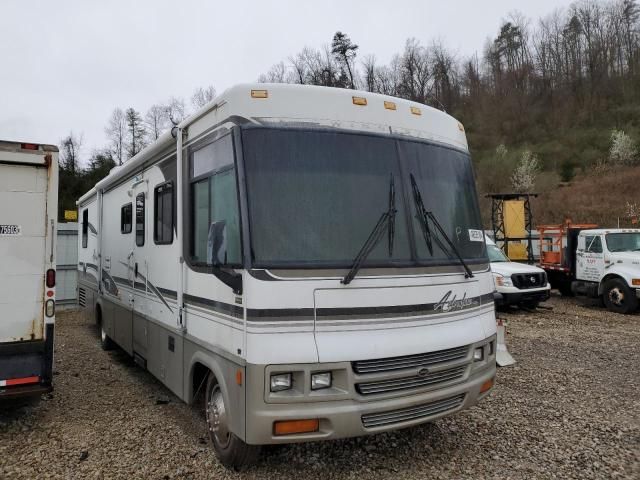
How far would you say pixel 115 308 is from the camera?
23.1ft

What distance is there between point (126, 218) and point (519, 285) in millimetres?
8809

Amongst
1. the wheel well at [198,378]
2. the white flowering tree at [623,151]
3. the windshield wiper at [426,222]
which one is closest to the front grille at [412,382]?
the windshield wiper at [426,222]

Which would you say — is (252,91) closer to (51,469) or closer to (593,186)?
(51,469)

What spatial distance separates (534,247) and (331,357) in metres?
17.8

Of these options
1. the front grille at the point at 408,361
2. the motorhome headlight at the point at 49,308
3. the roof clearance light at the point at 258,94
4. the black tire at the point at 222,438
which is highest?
the roof clearance light at the point at 258,94

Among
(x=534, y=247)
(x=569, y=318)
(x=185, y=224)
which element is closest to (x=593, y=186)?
(x=534, y=247)

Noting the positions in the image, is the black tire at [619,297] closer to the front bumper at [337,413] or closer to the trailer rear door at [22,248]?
the front bumper at [337,413]

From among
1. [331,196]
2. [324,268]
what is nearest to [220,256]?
[324,268]

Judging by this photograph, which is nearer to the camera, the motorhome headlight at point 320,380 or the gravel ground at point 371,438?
the motorhome headlight at point 320,380

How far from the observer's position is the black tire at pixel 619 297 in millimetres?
11727

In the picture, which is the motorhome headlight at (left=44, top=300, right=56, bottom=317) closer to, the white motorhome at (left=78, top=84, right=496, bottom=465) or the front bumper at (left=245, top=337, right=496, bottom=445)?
the white motorhome at (left=78, top=84, right=496, bottom=465)

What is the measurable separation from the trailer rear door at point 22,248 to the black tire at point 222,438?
176cm

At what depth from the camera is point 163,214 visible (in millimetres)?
5023

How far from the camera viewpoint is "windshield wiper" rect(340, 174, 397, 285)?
136 inches
